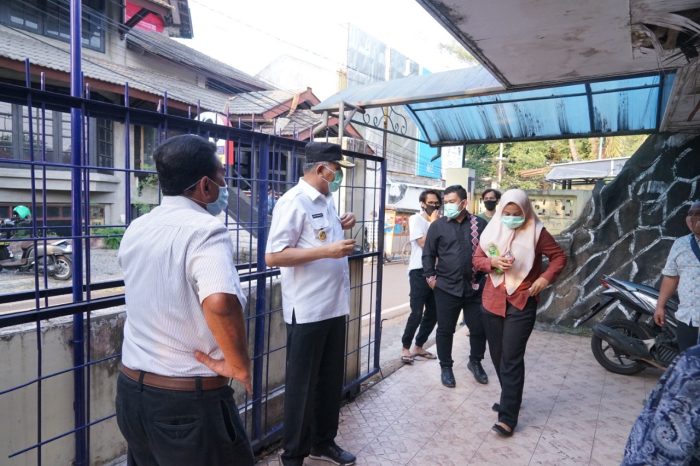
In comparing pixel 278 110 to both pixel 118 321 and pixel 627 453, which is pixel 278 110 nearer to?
pixel 118 321

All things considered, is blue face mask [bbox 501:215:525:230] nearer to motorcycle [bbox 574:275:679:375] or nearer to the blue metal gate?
the blue metal gate

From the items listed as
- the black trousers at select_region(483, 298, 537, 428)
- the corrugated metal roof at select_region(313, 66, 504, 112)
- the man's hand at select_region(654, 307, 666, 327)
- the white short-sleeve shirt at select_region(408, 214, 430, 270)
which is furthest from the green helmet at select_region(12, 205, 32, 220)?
the man's hand at select_region(654, 307, 666, 327)

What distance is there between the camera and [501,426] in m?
3.05

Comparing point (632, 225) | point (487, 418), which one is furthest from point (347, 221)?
point (632, 225)

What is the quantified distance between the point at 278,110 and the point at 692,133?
9.73m

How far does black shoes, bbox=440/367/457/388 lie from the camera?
12.7 feet

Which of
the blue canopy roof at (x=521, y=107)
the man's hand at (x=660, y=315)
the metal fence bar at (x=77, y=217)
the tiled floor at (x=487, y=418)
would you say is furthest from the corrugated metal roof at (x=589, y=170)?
the metal fence bar at (x=77, y=217)

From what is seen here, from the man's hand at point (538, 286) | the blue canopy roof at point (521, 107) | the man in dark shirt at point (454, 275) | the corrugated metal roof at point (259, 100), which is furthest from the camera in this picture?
the corrugated metal roof at point (259, 100)

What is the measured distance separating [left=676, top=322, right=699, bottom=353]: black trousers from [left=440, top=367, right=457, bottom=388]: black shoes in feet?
5.55

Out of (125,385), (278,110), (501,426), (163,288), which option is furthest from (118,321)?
(278,110)

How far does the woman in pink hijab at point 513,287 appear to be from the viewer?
3.00 m

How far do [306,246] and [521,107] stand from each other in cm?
484

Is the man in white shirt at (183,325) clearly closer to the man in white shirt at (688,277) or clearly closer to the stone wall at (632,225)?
the man in white shirt at (688,277)

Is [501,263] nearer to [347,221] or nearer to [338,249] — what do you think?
[347,221]
